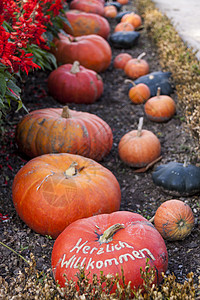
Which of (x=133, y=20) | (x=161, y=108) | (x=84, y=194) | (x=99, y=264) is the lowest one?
(x=133, y=20)

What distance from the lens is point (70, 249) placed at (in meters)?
2.30

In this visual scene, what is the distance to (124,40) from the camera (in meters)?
7.94

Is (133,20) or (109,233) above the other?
(109,233)

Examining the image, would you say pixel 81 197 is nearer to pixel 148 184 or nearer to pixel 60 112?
pixel 148 184

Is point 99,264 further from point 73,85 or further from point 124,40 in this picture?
point 124,40

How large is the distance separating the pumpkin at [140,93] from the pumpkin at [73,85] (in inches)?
23.8

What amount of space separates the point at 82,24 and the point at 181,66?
9.03 feet

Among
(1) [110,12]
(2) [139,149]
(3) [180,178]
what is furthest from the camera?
(1) [110,12]

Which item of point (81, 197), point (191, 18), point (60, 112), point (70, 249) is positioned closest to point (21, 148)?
point (60, 112)

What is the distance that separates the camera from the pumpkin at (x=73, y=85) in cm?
512

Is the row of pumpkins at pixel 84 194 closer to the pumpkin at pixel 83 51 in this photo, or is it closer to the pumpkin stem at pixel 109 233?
the pumpkin stem at pixel 109 233

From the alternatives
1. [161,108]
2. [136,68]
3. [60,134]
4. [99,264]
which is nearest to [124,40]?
[136,68]

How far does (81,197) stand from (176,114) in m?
2.66

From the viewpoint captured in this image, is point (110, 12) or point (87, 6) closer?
point (87, 6)
